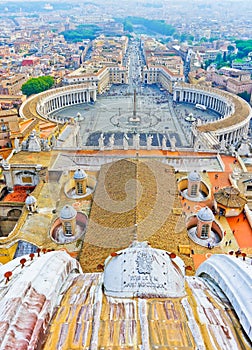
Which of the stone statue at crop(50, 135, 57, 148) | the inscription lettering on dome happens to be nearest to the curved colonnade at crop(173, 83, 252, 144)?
the stone statue at crop(50, 135, 57, 148)

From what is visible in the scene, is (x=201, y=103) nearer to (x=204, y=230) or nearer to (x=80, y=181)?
(x=80, y=181)

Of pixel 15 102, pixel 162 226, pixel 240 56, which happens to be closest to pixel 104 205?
pixel 162 226

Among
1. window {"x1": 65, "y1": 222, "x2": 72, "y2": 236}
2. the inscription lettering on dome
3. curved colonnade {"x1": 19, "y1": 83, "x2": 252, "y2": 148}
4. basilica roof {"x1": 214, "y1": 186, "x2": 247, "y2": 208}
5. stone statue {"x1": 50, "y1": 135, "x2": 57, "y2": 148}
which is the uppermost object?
the inscription lettering on dome

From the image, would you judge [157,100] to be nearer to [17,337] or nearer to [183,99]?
[183,99]

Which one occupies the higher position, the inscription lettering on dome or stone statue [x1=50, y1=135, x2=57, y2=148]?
the inscription lettering on dome

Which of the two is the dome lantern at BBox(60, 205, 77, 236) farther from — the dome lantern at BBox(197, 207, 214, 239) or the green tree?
the green tree

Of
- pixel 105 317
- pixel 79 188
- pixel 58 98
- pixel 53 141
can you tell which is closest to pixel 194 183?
pixel 79 188

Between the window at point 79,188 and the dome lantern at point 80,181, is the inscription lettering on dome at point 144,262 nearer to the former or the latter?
the dome lantern at point 80,181
